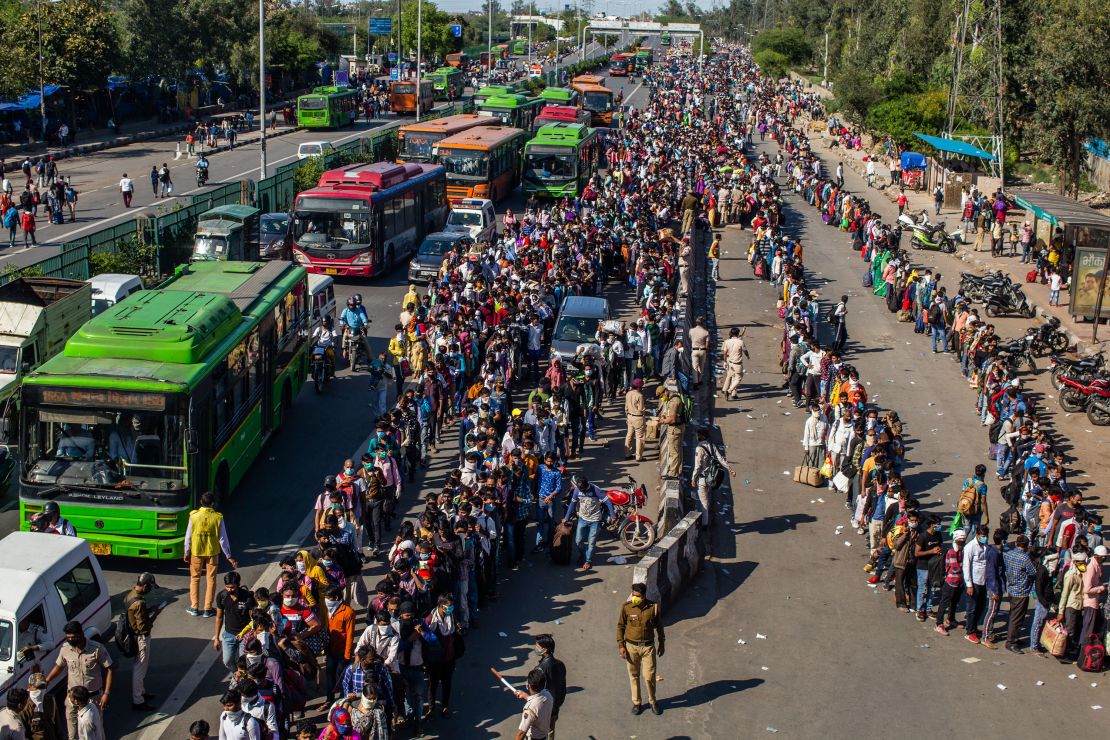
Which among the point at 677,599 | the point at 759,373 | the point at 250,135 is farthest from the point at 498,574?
the point at 250,135

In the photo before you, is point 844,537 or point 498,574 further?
point 844,537

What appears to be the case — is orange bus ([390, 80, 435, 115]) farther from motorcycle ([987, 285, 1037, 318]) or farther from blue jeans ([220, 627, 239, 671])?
blue jeans ([220, 627, 239, 671])

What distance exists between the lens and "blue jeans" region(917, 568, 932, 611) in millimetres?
14438

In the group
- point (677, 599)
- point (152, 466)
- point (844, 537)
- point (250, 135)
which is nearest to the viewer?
point (152, 466)

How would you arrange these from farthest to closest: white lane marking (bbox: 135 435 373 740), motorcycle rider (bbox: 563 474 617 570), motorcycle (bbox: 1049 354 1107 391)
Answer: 1. motorcycle (bbox: 1049 354 1107 391)
2. motorcycle rider (bbox: 563 474 617 570)
3. white lane marking (bbox: 135 435 373 740)

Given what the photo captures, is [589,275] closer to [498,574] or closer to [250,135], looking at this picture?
[498,574]

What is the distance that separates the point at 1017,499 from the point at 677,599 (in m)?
5.81

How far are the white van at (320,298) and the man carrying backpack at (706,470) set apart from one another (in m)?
9.38

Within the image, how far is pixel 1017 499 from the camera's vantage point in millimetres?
17219

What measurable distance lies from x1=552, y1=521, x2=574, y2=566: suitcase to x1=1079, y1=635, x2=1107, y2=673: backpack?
6.29 m

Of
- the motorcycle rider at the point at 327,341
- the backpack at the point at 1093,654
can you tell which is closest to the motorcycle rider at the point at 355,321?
the motorcycle rider at the point at 327,341

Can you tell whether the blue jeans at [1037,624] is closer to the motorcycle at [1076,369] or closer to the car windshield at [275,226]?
the motorcycle at [1076,369]

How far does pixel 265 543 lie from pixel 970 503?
9395 millimetres

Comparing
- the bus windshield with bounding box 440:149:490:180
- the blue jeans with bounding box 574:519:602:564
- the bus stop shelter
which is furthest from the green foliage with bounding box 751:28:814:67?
the blue jeans with bounding box 574:519:602:564
